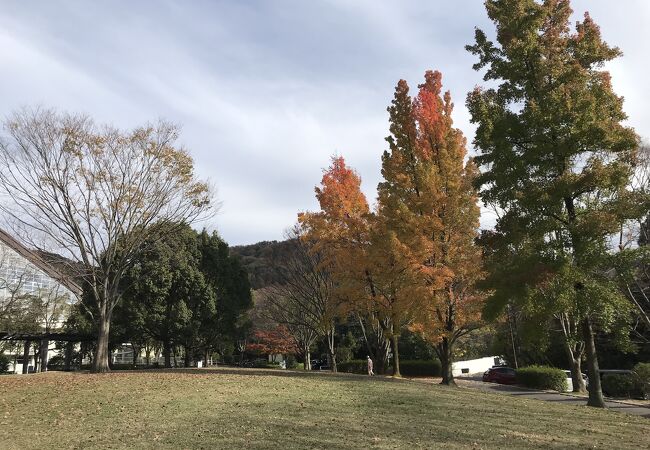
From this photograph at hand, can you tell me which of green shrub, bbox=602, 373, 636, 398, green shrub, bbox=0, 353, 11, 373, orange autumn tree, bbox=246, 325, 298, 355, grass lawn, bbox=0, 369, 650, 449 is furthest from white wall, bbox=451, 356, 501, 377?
green shrub, bbox=0, 353, 11, 373

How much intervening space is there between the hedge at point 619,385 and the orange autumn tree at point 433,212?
320 inches

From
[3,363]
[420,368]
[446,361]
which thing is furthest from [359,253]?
[3,363]

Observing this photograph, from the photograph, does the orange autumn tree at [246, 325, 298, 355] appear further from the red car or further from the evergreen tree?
the evergreen tree

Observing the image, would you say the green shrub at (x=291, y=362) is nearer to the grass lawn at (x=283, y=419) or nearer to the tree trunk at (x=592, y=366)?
the grass lawn at (x=283, y=419)

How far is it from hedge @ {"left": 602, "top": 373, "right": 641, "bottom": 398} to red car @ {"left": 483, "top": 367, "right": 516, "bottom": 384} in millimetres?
8501

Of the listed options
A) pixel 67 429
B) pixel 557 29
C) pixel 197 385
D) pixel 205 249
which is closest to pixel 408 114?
pixel 557 29

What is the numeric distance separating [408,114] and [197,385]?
552 inches

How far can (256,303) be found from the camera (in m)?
47.1

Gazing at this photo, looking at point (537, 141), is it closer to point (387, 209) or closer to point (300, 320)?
point (387, 209)

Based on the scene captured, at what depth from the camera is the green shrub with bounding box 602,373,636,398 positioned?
23.0 metres

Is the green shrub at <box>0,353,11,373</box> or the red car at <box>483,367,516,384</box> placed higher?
the green shrub at <box>0,353,11,373</box>

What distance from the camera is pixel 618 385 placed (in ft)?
76.7

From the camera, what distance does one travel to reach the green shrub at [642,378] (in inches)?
840

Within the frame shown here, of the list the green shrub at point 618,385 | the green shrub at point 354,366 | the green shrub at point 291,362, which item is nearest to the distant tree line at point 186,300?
the green shrub at point 354,366
